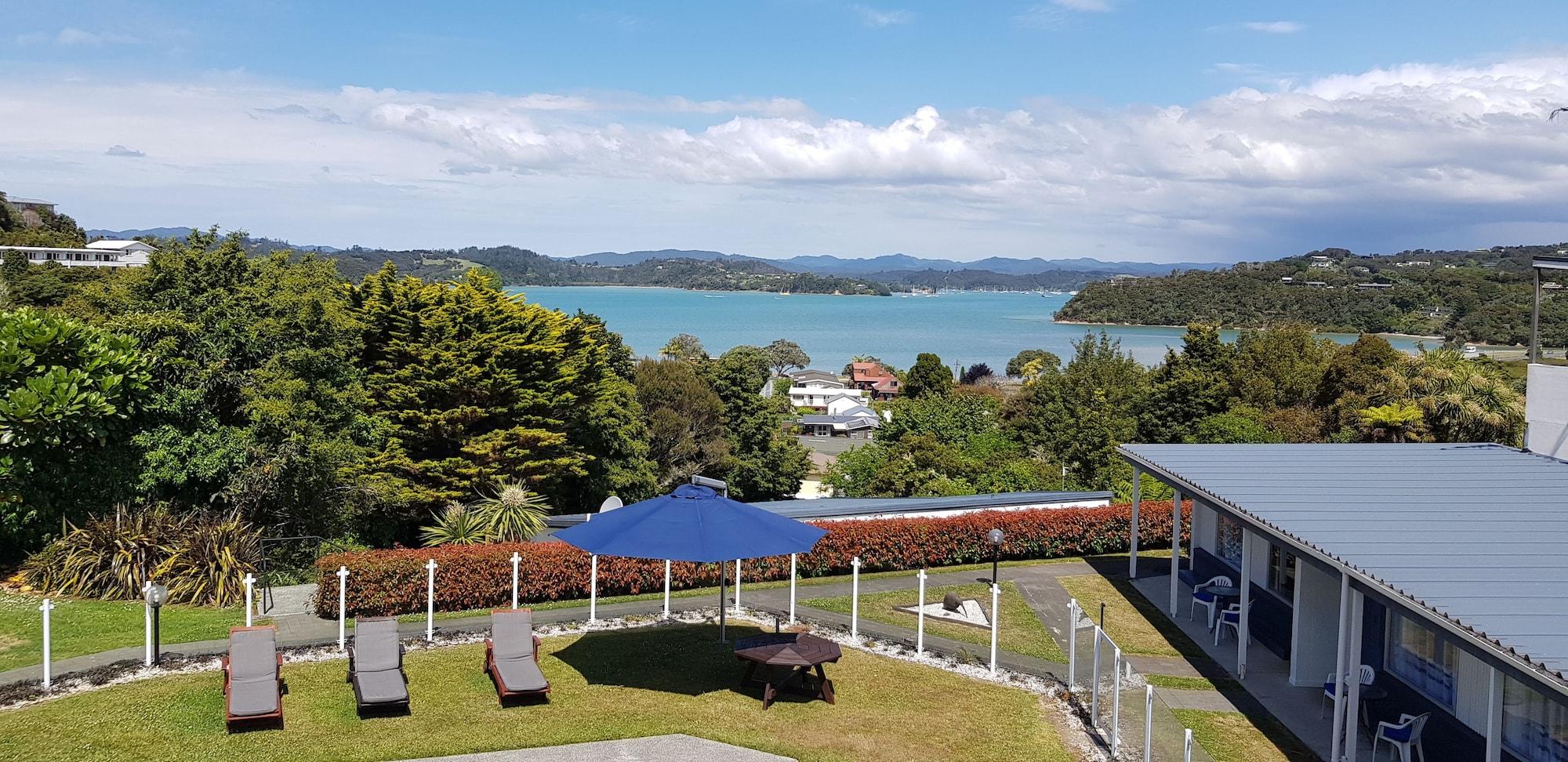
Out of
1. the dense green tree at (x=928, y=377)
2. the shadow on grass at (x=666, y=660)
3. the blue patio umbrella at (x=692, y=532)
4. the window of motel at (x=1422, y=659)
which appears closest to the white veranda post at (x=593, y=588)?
the shadow on grass at (x=666, y=660)

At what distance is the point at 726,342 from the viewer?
17988 cm

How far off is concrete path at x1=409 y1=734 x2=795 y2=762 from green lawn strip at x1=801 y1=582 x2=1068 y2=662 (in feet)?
17.2

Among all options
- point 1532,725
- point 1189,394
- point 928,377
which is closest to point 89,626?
point 1532,725

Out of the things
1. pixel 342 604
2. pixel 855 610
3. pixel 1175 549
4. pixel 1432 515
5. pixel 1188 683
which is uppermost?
pixel 1432 515

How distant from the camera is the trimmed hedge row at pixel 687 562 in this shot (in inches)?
575

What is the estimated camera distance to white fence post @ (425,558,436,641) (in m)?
13.5

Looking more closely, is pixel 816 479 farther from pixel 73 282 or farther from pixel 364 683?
pixel 364 683

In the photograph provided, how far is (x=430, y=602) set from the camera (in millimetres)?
13344

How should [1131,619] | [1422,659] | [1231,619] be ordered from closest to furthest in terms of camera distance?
[1422,659] → [1231,619] → [1131,619]

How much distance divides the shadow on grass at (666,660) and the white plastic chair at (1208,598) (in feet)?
20.0

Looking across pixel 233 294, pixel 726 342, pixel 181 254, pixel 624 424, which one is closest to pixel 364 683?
pixel 233 294

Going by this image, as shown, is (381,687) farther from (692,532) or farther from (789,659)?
(789,659)

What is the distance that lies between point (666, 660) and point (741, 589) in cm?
433

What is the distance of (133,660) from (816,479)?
1960 inches
